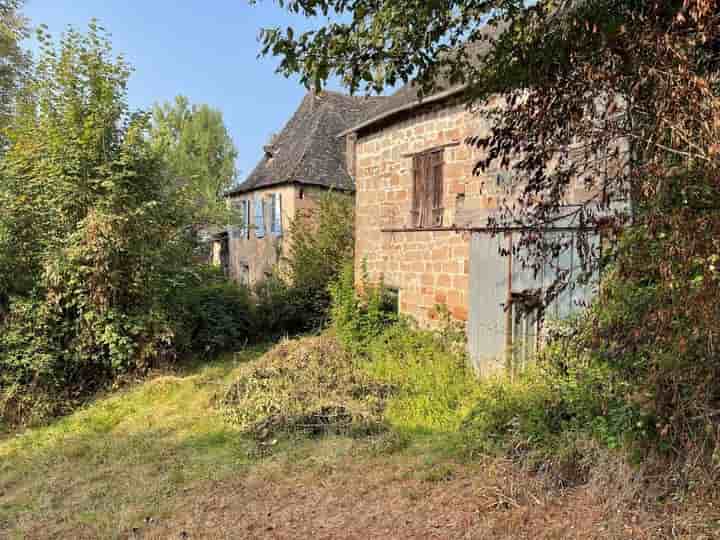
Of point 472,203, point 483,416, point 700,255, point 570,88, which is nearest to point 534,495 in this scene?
point 483,416

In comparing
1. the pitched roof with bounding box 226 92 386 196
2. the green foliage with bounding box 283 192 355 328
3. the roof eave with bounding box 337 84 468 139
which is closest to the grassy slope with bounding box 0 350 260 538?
the green foliage with bounding box 283 192 355 328

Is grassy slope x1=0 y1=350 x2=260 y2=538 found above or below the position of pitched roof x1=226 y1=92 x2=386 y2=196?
below

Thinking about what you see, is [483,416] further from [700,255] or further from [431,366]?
[700,255]

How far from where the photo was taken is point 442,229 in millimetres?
7711

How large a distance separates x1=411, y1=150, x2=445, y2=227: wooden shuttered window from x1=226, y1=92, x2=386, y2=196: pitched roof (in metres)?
6.90

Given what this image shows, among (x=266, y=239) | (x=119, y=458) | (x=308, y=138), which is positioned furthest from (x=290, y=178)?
(x=119, y=458)

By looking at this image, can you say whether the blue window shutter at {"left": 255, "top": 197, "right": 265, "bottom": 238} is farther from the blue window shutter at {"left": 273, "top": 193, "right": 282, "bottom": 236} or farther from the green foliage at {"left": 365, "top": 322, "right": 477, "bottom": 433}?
the green foliage at {"left": 365, "top": 322, "right": 477, "bottom": 433}

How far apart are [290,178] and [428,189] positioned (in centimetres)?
768

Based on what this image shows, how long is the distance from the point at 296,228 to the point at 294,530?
11.4 metres

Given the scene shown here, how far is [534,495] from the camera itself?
12.3 ft

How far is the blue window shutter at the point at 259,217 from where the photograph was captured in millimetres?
17500

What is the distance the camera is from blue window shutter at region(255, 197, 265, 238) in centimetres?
1750

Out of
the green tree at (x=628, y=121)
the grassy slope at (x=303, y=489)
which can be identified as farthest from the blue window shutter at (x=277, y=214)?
the green tree at (x=628, y=121)

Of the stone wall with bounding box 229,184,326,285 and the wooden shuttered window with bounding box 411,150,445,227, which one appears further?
the stone wall with bounding box 229,184,326,285
